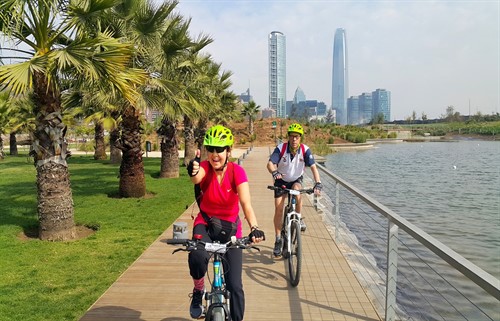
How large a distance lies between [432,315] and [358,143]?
5339 centimetres

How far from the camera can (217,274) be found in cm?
309

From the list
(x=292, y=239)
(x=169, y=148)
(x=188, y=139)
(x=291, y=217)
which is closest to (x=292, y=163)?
(x=291, y=217)

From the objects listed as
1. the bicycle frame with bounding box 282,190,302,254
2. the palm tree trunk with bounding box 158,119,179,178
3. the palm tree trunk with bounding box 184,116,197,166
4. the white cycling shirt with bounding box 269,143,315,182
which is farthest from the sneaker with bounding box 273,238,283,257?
the palm tree trunk with bounding box 184,116,197,166

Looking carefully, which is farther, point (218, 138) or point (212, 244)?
point (218, 138)

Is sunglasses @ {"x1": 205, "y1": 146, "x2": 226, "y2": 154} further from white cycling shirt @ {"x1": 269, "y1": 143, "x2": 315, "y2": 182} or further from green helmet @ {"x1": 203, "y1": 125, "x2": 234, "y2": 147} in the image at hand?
white cycling shirt @ {"x1": 269, "y1": 143, "x2": 315, "y2": 182}

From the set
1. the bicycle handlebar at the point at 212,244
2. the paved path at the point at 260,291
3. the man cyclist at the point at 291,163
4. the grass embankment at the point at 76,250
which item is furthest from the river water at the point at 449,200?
the grass embankment at the point at 76,250

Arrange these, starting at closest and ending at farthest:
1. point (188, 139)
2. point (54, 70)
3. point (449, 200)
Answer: point (54, 70) < point (449, 200) < point (188, 139)

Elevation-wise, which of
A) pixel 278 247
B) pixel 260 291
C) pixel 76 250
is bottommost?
pixel 76 250

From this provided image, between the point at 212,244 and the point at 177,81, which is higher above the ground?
the point at 177,81

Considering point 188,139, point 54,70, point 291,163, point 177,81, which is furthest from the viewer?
point 188,139

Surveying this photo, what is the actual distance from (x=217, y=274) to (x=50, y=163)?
588 cm

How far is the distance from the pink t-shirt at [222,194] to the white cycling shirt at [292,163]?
2.41 meters

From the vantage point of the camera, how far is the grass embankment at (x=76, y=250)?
5.10m

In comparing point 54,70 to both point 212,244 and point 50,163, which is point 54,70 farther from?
point 212,244
